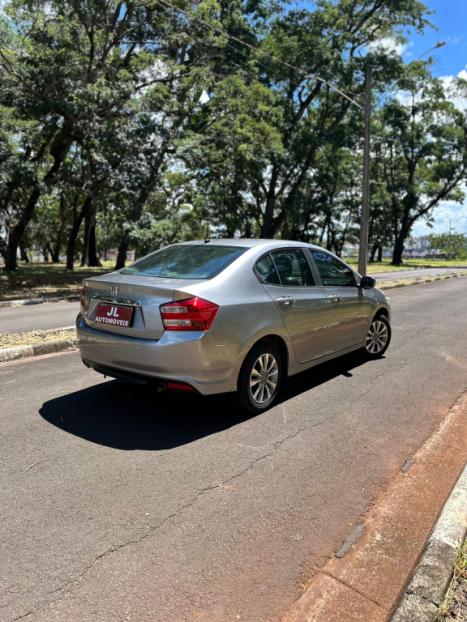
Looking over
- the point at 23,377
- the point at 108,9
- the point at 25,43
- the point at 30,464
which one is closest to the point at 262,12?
the point at 108,9

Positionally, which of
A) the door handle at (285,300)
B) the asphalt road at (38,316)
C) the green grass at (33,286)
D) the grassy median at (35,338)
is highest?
the door handle at (285,300)

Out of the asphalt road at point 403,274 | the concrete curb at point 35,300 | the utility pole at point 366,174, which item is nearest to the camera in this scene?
the concrete curb at point 35,300

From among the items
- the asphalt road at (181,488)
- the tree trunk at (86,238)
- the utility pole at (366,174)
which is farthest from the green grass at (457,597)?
the tree trunk at (86,238)

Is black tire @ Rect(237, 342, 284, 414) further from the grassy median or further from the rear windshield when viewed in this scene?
the grassy median

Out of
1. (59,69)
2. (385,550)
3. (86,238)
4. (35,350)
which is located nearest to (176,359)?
(385,550)

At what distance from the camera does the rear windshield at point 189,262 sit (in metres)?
4.57

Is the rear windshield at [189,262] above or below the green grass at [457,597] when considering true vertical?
above

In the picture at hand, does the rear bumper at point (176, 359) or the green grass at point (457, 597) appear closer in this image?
the green grass at point (457, 597)

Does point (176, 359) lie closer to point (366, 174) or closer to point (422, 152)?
point (366, 174)

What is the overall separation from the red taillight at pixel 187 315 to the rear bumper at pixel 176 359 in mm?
65

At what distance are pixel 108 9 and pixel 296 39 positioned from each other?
12211 millimetres

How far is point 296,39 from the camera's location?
82.7ft

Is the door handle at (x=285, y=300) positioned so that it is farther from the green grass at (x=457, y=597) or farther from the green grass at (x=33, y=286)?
the green grass at (x=33, y=286)

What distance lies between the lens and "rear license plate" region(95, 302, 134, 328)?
4281 mm
